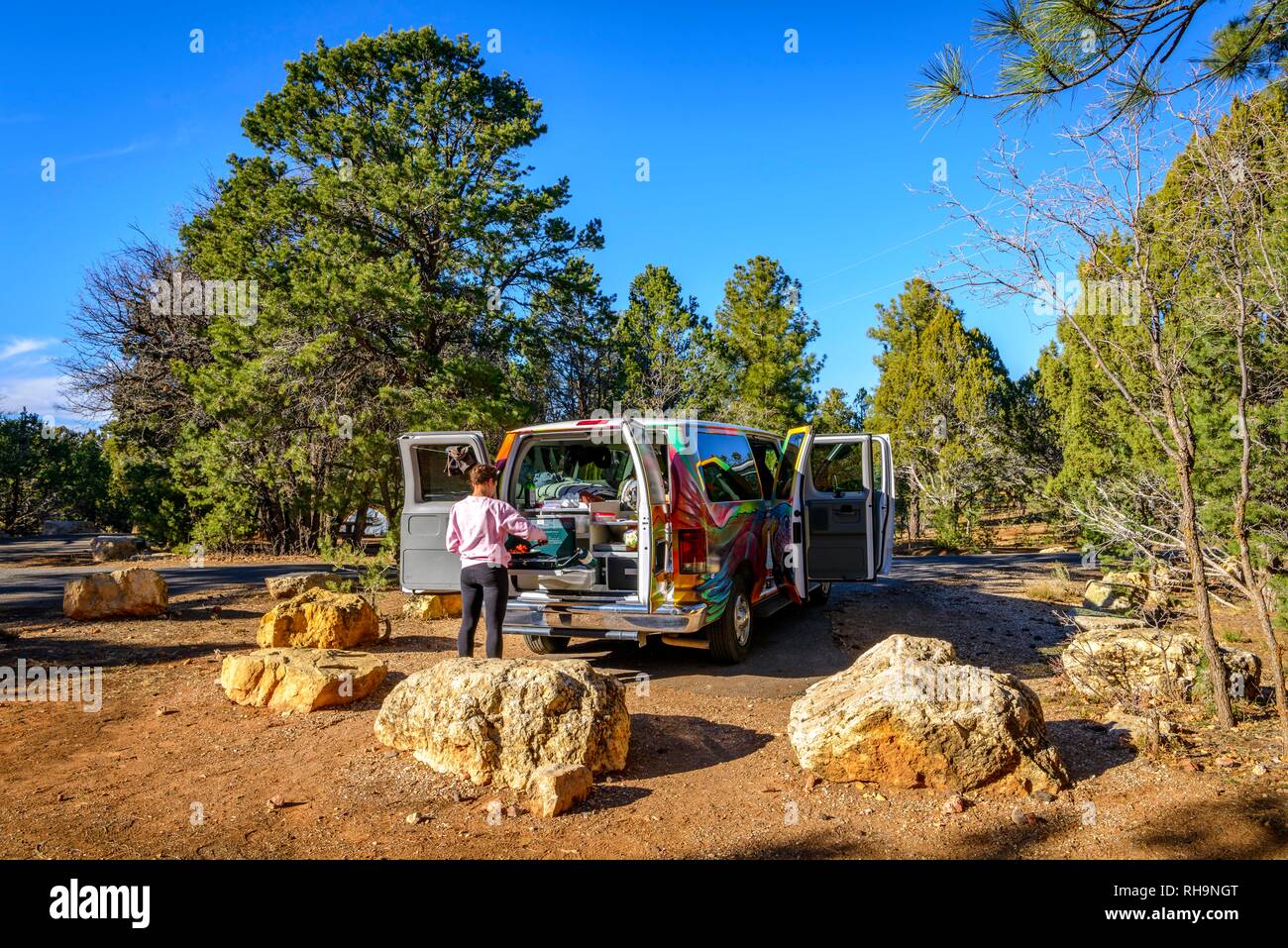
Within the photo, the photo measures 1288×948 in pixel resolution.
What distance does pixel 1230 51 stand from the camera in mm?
5488

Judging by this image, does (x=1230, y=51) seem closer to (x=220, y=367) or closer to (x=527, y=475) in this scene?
(x=527, y=475)

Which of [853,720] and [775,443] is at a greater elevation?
[775,443]

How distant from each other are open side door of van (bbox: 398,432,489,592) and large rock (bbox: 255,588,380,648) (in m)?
0.73

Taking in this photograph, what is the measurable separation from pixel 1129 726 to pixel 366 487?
42.8 ft

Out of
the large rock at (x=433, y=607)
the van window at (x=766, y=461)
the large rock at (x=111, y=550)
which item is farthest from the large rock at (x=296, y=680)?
the large rock at (x=111, y=550)

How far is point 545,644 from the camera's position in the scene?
25.0 ft

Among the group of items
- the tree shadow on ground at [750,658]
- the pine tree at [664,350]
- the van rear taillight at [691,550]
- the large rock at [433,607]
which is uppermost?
the pine tree at [664,350]

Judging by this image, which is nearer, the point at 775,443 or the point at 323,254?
the point at 775,443

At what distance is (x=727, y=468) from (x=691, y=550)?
1229 millimetres

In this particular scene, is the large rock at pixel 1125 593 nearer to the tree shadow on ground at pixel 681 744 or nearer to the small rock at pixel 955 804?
the small rock at pixel 955 804

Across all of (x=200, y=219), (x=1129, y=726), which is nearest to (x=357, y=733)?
(x=1129, y=726)

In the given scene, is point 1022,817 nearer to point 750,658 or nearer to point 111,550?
point 750,658

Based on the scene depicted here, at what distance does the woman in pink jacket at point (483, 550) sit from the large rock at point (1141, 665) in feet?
13.6

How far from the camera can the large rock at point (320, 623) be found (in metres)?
7.29
